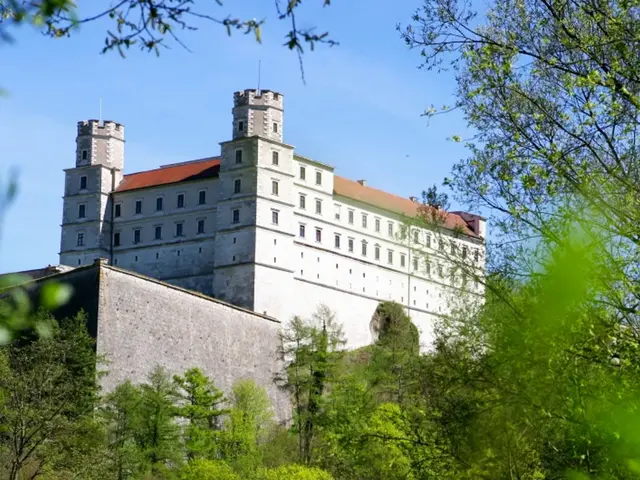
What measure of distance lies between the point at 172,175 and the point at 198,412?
2912 centimetres

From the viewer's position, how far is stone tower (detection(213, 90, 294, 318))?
60875 millimetres

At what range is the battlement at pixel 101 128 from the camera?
70688mm

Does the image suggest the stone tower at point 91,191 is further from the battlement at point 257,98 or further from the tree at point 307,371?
the tree at point 307,371

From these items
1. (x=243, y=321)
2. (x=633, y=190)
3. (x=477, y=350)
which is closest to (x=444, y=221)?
(x=477, y=350)

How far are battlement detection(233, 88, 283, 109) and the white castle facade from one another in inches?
3.3

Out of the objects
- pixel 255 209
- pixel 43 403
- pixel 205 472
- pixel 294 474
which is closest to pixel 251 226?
Result: pixel 255 209

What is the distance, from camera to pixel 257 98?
67.1 m

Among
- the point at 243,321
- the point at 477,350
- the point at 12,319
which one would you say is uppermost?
the point at 243,321

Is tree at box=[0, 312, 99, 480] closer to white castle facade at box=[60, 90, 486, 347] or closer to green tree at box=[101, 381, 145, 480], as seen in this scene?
green tree at box=[101, 381, 145, 480]

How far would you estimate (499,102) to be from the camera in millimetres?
11117

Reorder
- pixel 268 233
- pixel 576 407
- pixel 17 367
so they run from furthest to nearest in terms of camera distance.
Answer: pixel 268 233 < pixel 17 367 < pixel 576 407

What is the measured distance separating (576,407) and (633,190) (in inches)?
69.3

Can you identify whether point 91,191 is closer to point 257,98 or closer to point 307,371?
point 257,98

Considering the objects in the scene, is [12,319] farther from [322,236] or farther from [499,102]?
[322,236]
